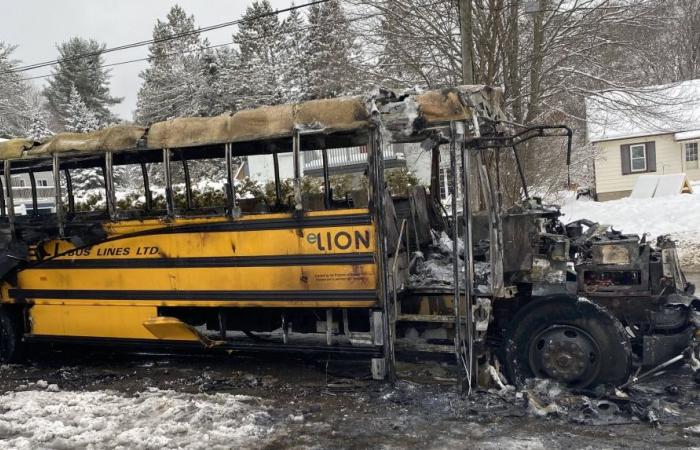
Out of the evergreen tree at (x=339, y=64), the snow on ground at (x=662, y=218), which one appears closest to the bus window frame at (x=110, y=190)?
the evergreen tree at (x=339, y=64)

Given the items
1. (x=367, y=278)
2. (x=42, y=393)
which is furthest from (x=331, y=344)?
(x=42, y=393)

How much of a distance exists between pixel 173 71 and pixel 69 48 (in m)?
14.0

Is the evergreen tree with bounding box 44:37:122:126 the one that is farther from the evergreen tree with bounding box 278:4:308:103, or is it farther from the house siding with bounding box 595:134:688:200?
the house siding with bounding box 595:134:688:200

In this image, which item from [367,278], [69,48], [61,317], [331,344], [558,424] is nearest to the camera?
[558,424]

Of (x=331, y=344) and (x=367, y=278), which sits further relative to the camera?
(x=331, y=344)

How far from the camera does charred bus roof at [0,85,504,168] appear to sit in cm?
500

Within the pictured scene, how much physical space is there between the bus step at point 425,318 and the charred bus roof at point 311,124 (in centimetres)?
161

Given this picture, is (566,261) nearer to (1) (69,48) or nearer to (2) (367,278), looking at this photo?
(2) (367,278)

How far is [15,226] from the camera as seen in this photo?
6.57m

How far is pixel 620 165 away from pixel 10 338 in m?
25.5

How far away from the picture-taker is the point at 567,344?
5.02 metres

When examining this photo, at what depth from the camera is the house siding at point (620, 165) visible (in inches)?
1018

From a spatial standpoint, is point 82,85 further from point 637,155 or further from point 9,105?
point 637,155

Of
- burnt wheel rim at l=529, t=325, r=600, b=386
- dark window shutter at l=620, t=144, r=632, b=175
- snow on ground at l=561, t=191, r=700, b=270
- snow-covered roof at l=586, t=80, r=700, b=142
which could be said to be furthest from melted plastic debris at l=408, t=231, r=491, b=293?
dark window shutter at l=620, t=144, r=632, b=175
